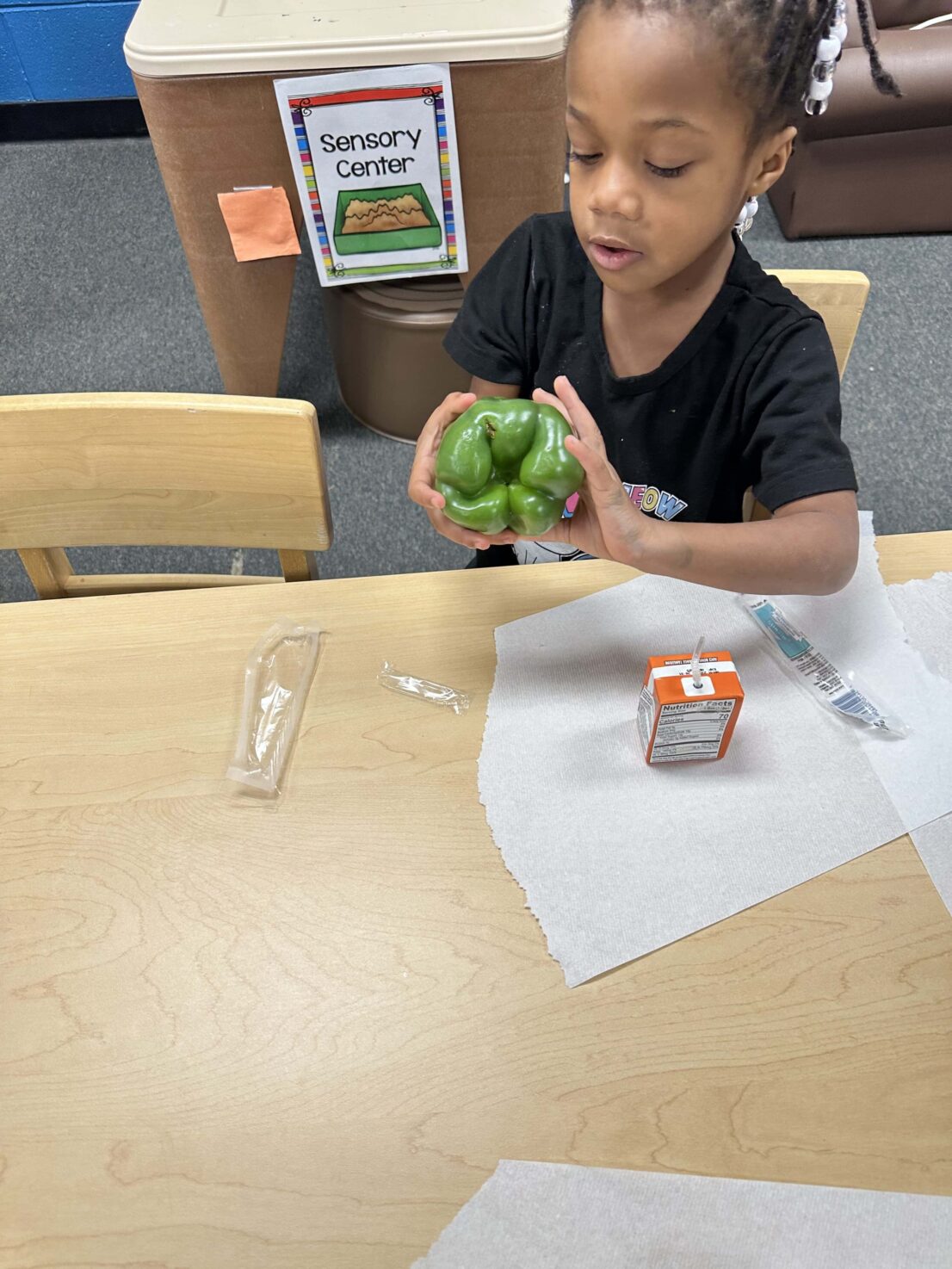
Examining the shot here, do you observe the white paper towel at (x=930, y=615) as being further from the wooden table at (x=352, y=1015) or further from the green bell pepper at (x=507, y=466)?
the green bell pepper at (x=507, y=466)

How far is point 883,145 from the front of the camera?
2520mm

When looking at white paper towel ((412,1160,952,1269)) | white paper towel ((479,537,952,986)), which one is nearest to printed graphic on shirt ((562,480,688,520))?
white paper towel ((479,537,952,986))

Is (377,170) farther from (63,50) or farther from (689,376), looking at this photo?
(63,50)

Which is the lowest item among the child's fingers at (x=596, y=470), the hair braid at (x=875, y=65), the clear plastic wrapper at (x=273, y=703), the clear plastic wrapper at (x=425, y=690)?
the clear plastic wrapper at (x=425, y=690)

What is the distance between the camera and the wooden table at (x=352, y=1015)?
61cm

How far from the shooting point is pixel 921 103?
2406 mm

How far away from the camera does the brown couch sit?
7.81 feet

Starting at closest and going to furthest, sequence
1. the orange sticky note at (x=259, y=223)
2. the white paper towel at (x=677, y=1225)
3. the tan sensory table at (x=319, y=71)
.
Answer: the white paper towel at (x=677, y=1225), the tan sensory table at (x=319, y=71), the orange sticky note at (x=259, y=223)

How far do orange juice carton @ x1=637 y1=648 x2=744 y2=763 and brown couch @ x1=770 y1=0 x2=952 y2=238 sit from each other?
2047mm

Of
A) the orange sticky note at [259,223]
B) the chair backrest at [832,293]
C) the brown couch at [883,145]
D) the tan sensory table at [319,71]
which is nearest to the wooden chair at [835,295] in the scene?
the chair backrest at [832,293]

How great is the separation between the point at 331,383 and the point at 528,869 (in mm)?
1939

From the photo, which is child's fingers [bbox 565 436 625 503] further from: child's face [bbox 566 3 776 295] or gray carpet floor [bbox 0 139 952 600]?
gray carpet floor [bbox 0 139 952 600]

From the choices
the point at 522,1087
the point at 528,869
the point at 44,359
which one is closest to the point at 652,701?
A: the point at 528,869

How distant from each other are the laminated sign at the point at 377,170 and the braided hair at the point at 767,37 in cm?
88
